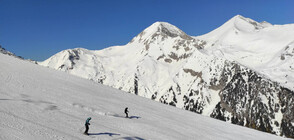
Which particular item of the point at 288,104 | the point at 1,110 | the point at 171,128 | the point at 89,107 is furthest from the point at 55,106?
the point at 288,104

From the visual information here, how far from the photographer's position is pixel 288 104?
7712 inches

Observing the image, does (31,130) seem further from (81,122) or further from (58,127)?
(81,122)

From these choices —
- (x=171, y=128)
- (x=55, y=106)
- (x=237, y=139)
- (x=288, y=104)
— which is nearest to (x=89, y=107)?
(x=55, y=106)

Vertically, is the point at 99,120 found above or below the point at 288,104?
below

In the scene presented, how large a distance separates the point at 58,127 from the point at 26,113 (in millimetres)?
4967

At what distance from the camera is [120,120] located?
111 ft

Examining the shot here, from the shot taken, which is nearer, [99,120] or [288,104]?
[99,120]

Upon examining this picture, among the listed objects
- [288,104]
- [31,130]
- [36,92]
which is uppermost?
[288,104]

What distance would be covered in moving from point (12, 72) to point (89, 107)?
83.5 ft

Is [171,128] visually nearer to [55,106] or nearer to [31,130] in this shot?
[55,106]

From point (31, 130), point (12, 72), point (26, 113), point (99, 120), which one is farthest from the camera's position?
point (12, 72)

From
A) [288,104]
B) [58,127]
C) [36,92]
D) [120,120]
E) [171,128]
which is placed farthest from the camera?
[288,104]

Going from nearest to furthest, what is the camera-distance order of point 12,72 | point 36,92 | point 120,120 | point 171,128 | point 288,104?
1. point 120,120
2. point 171,128
3. point 36,92
4. point 12,72
5. point 288,104

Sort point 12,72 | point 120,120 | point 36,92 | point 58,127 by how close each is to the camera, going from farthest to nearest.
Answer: point 12,72
point 36,92
point 120,120
point 58,127
